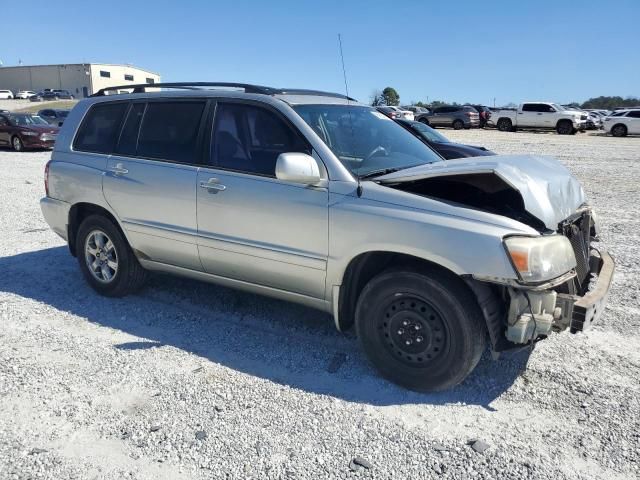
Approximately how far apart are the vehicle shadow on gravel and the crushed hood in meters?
1.16

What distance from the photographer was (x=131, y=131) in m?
4.85

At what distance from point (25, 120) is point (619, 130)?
31.2 m

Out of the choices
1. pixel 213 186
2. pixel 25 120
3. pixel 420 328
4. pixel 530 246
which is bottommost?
pixel 420 328

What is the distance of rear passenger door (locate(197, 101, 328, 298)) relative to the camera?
3754 mm

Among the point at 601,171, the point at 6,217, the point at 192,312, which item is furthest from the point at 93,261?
the point at 601,171

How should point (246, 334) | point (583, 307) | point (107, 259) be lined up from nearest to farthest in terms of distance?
point (583, 307) → point (246, 334) → point (107, 259)

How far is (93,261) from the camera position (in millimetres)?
5199

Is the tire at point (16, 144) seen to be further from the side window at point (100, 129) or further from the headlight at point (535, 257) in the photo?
the headlight at point (535, 257)

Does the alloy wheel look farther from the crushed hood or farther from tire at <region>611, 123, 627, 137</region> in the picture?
tire at <region>611, 123, 627, 137</region>

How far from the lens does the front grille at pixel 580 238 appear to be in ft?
11.9

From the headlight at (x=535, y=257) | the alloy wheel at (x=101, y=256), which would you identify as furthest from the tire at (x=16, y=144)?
the headlight at (x=535, y=257)

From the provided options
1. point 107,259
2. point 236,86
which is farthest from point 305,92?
point 107,259

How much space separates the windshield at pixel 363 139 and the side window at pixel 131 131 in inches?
65.6

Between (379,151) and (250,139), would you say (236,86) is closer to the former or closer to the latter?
(250,139)
